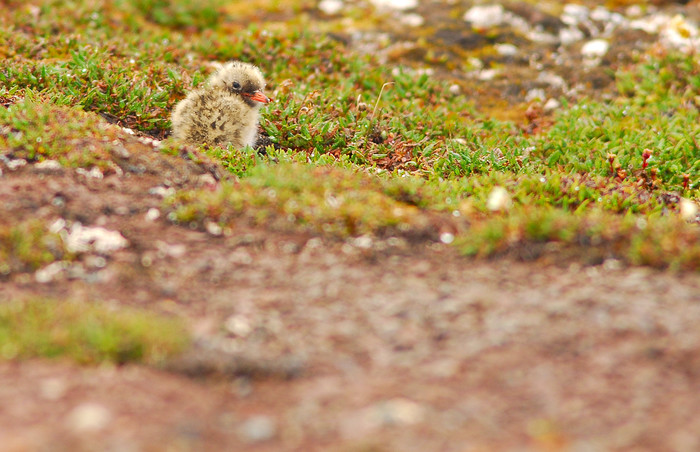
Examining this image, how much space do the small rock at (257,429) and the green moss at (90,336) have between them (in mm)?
880

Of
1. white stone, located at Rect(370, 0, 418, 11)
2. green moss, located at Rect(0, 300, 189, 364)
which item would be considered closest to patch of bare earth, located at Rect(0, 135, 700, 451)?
green moss, located at Rect(0, 300, 189, 364)

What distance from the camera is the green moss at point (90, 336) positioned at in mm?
4730

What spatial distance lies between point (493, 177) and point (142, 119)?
4.62 meters

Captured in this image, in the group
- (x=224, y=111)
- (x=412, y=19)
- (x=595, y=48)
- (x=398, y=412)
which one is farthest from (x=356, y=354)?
(x=412, y=19)

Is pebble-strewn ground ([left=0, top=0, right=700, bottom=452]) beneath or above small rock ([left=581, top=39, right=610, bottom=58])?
above

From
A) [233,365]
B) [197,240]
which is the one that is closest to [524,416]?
[233,365]

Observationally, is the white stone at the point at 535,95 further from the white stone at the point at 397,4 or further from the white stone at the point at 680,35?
the white stone at the point at 397,4

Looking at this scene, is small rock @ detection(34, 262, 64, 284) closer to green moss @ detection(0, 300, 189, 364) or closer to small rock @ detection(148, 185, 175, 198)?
green moss @ detection(0, 300, 189, 364)

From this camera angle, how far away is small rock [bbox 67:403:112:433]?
395cm

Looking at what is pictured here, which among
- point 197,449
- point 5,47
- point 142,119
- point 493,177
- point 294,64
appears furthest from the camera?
point 294,64

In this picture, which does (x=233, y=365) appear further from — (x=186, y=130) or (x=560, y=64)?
(x=560, y=64)

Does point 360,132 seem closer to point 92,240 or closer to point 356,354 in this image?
point 92,240

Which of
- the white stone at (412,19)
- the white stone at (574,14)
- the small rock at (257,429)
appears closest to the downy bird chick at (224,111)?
the small rock at (257,429)

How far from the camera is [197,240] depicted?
630cm
